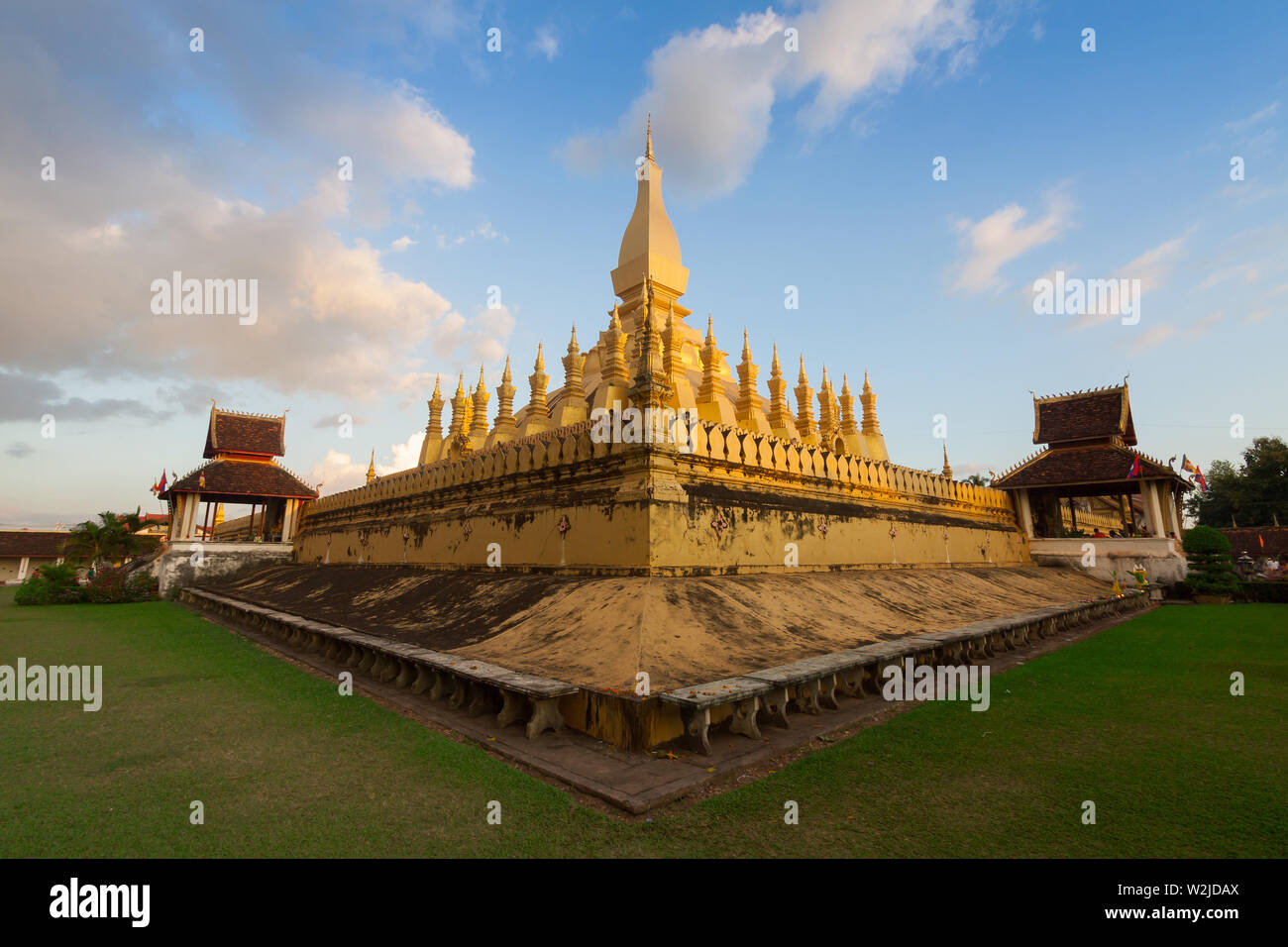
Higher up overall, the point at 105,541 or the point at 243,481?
the point at 243,481

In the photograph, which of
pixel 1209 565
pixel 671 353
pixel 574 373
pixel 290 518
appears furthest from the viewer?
pixel 290 518

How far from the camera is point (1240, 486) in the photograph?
4219 cm

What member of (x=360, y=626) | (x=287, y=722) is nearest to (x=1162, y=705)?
(x=287, y=722)

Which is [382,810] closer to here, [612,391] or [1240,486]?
[612,391]

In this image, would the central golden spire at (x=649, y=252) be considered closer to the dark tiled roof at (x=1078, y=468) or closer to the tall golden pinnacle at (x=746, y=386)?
the tall golden pinnacle at (x=746, y=386)

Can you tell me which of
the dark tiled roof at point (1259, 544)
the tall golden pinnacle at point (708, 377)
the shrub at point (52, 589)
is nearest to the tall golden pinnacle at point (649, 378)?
the tall golden pinnacle at point (708, 377)

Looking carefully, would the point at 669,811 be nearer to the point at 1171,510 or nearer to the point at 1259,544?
the point at 1171,510

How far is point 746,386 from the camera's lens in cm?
1986

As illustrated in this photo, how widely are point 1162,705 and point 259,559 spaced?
95.8 ft

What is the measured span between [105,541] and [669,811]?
33.7 metres

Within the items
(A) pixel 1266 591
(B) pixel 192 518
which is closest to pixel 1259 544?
(A) pixel 1266 591

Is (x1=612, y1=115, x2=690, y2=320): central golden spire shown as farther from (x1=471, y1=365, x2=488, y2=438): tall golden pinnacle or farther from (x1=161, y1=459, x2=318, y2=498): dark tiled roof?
(x1=161, y1=459, x2=318, y2=498): dark tiled roof

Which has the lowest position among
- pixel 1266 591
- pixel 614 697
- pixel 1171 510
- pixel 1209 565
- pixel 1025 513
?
pixel 1266 591

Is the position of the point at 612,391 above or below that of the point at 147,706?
above
